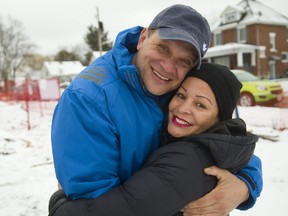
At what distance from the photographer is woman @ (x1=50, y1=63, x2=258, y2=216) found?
4.83ft

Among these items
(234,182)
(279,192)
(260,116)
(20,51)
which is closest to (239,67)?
(260,116)

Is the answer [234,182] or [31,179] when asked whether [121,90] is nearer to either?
[234,182]

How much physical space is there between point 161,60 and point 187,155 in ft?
1.97

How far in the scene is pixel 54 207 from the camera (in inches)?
62.1

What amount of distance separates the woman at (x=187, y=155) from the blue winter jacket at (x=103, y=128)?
0.09m

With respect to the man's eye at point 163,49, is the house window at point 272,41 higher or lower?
lower

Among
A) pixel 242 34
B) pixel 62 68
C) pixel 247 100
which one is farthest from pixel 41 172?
pixel 62 68

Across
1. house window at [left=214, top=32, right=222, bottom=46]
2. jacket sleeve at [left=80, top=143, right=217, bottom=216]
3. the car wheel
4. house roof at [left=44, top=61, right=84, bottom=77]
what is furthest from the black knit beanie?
house roof at [left=44, top=61, right=84, bottom=77]

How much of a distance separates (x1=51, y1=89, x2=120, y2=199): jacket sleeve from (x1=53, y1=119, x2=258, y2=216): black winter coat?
0.24 ft

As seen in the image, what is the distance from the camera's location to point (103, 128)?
1521 mm

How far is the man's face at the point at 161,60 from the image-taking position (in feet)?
5.93

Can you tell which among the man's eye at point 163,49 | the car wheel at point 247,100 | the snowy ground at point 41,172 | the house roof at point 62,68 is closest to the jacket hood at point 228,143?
the man's eye at point 163,49

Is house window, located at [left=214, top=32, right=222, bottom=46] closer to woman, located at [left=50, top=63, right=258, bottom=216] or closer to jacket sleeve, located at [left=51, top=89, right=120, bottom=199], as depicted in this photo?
woman, located at [left=50, top=63, right=258, bottom=216]

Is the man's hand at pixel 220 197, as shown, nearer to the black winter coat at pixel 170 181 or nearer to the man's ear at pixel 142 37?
the black winter coat at pixel 170 181
